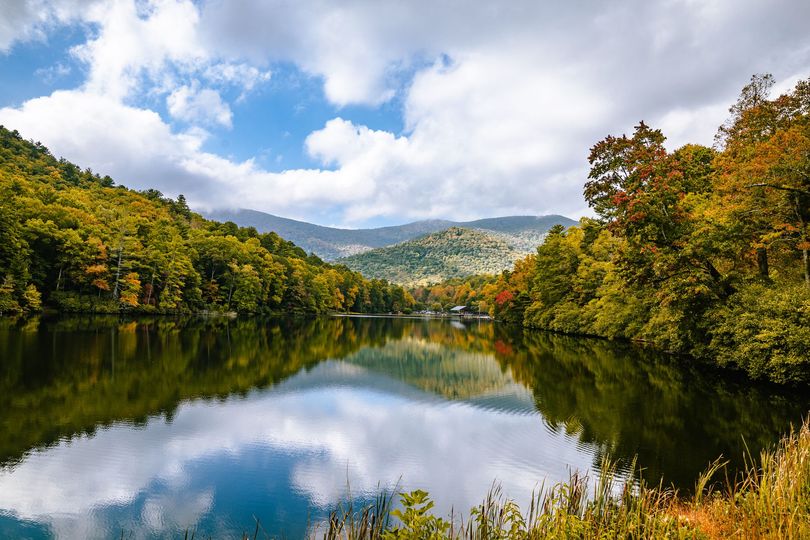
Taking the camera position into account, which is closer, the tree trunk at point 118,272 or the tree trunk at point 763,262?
the tree trunk at point 763,262

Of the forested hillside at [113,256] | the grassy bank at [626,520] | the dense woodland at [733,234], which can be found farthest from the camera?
the forested hillside at [113,256]

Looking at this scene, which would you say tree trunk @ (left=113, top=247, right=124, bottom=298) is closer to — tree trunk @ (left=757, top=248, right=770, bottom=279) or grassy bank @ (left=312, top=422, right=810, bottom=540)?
grassy bank @ (left=312, top=422, right=810, bottom=540)

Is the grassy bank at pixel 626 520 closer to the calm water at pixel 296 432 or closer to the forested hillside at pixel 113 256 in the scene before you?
the calm water at pixel 296 432

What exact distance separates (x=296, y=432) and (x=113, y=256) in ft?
166

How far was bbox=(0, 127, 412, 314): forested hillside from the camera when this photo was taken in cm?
4631

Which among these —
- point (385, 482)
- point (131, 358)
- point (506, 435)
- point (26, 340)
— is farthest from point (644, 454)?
point (26, 340)

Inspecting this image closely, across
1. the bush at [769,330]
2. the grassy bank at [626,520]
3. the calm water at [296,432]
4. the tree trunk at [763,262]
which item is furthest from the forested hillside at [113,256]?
the tree trunk at [763,262]

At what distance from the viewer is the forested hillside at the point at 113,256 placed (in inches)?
1823

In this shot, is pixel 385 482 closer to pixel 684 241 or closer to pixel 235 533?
pixel 235 533

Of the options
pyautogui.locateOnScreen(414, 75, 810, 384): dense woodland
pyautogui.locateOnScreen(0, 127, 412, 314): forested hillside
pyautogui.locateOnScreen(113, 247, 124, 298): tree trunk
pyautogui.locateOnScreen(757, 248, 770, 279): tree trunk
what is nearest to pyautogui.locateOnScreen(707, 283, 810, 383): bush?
pyautogui.locateOnScreen(414, 75, 810, 384): dense woodland

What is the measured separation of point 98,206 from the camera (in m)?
64.4

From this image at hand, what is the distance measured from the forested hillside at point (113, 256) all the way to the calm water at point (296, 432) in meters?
30.4

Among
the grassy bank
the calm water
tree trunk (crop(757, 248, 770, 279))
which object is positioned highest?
tree trunk (crop(757, 248, 770, 279))

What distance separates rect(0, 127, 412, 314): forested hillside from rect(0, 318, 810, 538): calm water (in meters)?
30.4
